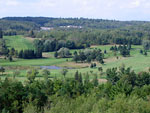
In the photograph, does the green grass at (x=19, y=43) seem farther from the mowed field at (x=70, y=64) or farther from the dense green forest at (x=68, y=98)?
the dense green forest at (x=68, y=98)

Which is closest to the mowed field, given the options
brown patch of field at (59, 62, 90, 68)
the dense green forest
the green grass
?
brown patch of field at (59, 62, 90, 68)

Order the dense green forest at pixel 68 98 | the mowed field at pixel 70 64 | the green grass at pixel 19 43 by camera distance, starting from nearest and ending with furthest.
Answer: the dense green forest at pixel 68 98 → the mowed field at pixel 70 64 → the green grass at pixel 19 43

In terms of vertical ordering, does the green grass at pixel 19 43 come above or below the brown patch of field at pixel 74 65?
above

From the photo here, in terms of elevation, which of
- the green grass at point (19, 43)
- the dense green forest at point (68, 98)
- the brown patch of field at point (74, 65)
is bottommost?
the brown patch of field at point (74, 65)

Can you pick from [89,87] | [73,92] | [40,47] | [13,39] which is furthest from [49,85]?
[13,39]

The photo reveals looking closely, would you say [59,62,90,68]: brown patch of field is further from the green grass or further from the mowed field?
the green grass

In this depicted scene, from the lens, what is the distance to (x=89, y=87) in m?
34.9

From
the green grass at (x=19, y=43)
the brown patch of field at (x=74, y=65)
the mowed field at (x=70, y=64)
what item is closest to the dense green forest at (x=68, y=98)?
the mowed field at (x=70, y=64)

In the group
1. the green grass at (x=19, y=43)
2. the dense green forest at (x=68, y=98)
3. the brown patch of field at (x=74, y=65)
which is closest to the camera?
the dense green forest at (x=68, y=98)

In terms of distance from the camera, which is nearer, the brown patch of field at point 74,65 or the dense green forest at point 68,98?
the dense green forest at point 68,98

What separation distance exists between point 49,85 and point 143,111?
54.8 ft

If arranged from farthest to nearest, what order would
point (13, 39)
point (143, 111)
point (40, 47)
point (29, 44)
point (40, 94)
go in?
point (13, 39)
point (29, 44)
point (40, 47)
point (40, 94)
point (143, 111)

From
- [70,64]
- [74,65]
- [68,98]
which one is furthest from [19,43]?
[68,98]

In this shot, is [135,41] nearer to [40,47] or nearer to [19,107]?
[40,47]
